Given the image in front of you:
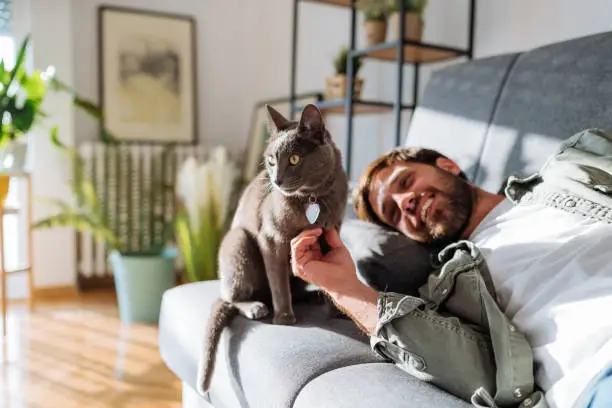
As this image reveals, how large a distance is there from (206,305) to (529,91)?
936 millimetres

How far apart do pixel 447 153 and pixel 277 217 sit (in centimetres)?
62

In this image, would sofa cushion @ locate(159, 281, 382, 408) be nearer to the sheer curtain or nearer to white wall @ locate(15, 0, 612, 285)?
white wall @ locate(15, 0, 612, 285)

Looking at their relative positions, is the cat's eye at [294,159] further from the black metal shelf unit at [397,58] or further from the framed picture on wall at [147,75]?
the framed picture on wall at [147,75]

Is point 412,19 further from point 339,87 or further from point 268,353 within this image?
point 268,353

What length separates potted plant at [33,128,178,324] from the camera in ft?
8.52

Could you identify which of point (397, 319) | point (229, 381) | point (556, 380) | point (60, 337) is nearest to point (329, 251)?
point (397, 319)

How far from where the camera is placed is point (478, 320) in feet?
2.96

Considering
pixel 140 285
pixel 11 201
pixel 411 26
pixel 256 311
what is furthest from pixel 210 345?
pixel 11 201

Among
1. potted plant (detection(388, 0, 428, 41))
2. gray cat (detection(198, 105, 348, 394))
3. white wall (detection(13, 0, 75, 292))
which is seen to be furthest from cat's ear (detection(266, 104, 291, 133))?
white wall (detection(13, 0, 75, 292))

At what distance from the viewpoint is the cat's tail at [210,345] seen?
1075mm

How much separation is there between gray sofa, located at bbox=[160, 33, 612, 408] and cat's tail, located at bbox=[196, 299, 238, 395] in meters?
0.02

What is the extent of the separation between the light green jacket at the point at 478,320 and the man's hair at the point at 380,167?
0.78ft

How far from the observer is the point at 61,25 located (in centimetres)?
294

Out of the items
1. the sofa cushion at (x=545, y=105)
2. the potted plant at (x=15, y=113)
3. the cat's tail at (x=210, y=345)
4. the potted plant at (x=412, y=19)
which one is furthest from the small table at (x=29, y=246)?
the sofa cushion at (x=545, y=105)
